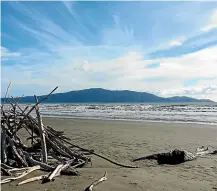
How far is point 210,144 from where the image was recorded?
12648mm

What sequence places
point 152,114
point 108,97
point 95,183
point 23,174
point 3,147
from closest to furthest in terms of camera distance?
1. point 95,183
2. point 23,174
3. point 3,147
4. point 152,114
5. point 108,97

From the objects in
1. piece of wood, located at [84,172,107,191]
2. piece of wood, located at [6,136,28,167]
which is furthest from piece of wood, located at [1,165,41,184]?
piece of wood, located at [84,172,107,191]

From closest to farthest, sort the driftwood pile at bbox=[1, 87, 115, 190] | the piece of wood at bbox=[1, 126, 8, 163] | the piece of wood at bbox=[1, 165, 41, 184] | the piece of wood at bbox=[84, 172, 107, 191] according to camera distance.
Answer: the piece of wood at bbox=[84, 172, 107, 191], the piece of wood at bbox=[1, 165, 41, 184], the driftwood pile at bbox=[1, 87, 115, 190], the piece of wood at bbox=[1, 126, 8, 163]

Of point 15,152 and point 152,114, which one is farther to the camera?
point 152,114

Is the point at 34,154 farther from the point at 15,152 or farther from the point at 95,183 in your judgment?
the point at 95,183

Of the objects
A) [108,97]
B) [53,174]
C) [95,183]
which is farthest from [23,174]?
[108,97]

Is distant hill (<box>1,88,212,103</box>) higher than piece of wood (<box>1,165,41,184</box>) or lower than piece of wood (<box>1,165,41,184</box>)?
higher

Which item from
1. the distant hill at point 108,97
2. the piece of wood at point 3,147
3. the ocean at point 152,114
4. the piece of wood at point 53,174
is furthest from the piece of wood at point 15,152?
the distant hill at point 108,97

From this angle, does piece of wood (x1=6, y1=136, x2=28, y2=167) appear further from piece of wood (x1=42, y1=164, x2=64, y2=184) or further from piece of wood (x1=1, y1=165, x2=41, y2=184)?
piece of wood (x1=42, y1=164, x2=64, y2=184)

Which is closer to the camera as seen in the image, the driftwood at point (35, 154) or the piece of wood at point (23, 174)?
the piece of wood at point (23, 174)

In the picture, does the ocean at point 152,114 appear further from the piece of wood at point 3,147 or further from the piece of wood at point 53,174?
the piece of wood at point 3,147

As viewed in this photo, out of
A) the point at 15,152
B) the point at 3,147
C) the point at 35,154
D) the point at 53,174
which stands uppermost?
the point at 3,147

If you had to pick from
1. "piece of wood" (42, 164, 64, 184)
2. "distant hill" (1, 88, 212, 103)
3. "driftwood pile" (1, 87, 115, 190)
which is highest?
"distant hill" (1, 88, 212, 103)

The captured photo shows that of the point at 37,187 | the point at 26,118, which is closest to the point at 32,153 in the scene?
the point at 26,118
